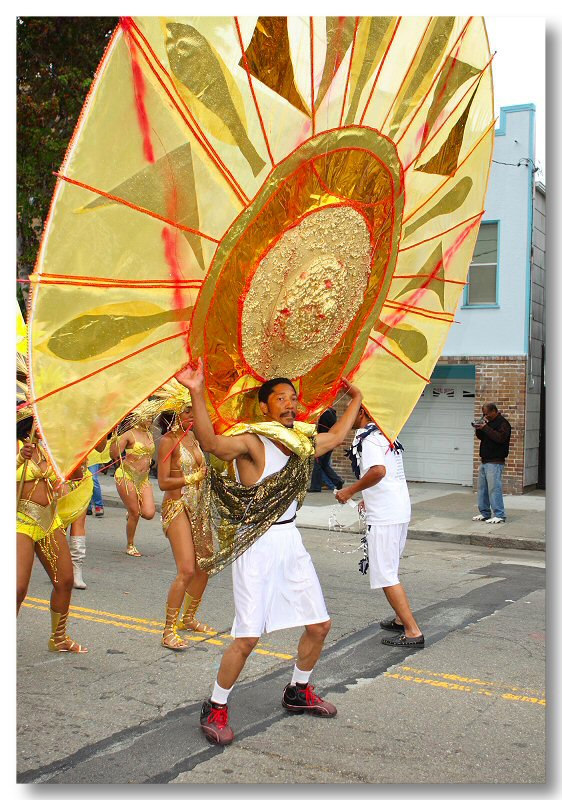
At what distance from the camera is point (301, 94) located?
125 inches

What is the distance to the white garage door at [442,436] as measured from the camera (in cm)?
1504

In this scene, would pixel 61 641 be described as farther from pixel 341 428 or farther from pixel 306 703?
pixel 341 428

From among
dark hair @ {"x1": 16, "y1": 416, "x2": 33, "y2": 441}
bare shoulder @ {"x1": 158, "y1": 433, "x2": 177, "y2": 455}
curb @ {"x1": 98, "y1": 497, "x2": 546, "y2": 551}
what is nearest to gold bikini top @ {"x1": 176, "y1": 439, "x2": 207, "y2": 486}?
bare shoulder @ {"x1": 158, "y1": 433, "x2": 177, "y2": 455}

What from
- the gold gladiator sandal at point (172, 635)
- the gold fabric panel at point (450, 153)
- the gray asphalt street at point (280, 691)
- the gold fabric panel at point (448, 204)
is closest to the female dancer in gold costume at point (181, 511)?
the gold gladiator sandal at point (172, 635)

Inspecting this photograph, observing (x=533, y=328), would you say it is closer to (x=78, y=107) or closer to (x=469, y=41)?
(x=78, y=107)

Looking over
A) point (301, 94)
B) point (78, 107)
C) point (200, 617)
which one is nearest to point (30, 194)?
point (78, 107)

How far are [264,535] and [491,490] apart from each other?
7969 mm

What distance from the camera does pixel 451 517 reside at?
1184cm

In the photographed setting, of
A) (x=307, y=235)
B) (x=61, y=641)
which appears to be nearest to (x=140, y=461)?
(x=61, y=641)

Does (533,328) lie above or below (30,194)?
below

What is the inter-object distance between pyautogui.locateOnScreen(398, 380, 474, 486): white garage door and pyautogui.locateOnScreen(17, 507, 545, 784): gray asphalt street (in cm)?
748

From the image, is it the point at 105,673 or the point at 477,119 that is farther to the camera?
the point at 105,673

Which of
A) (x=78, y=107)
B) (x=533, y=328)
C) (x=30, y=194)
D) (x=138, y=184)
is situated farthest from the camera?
(x=533, y=328)

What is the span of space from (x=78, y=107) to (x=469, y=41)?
760 cm
